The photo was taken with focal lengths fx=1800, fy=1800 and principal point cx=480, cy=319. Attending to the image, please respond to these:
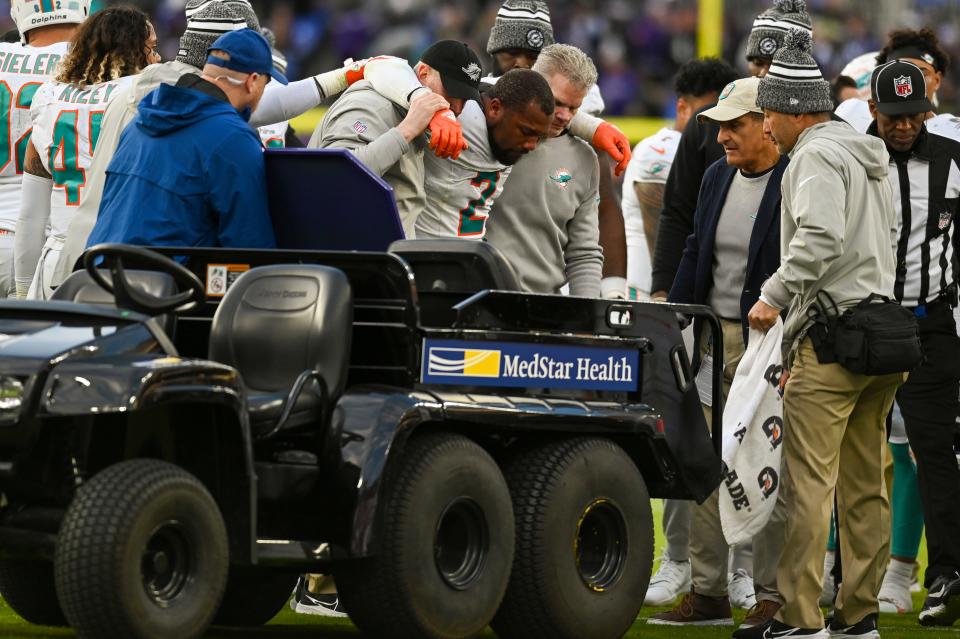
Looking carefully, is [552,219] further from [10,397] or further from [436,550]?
[10,397]

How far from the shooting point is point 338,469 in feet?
15.8

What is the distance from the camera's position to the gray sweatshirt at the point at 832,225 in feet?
18.7

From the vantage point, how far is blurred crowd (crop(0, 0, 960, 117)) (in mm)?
20406

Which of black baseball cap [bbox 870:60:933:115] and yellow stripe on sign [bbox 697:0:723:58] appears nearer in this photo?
black baseball cap [bbox 870:60:933:115]

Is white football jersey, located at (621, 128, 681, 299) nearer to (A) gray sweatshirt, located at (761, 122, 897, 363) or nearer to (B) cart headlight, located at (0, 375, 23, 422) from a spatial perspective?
(A) gray sweatshirt, located at (761, 122, 897, 363)

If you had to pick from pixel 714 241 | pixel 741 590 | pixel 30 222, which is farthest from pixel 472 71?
pixel 741 590

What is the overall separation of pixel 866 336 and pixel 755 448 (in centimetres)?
56

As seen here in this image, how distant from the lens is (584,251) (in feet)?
23.6

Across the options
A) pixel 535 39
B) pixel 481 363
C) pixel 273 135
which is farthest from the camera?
pixel 273 135

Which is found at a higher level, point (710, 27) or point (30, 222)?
point (710, 27)

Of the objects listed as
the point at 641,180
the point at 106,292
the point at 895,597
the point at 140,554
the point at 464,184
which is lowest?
the point at 895,597

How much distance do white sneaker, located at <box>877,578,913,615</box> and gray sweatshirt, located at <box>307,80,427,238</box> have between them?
247 centimetres

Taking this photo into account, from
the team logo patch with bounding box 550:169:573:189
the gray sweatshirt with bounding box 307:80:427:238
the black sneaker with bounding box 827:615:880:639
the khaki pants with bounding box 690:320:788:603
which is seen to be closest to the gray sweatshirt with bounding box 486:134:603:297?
the team logo patch with bounding box 550:169:573:189

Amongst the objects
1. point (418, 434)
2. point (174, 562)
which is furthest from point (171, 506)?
point (418, 434)
